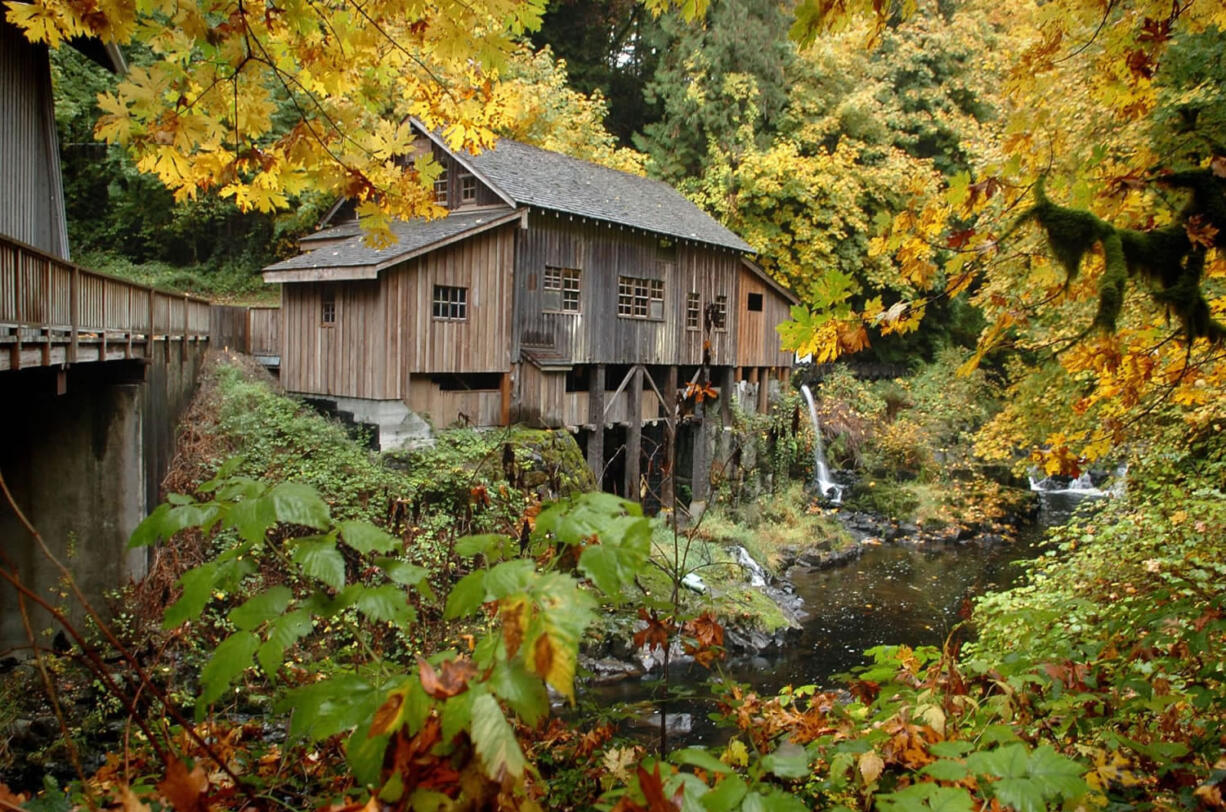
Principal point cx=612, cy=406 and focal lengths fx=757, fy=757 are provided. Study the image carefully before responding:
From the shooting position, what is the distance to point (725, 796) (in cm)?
179

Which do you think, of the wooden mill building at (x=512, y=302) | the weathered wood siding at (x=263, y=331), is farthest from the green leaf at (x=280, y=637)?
the weathered wood siding at (x=263, y=331)

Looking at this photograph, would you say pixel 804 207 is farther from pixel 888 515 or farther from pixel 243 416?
pixel 243 416

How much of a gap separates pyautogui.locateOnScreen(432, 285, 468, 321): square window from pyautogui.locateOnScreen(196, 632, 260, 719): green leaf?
1336 centimetres

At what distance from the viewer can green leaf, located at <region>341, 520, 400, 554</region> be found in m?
1.93

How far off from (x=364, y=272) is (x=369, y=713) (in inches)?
505

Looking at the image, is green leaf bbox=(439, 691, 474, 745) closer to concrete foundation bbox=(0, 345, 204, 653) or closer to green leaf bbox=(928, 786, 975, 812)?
green leaf bbox=(928, 786, 975, 812)

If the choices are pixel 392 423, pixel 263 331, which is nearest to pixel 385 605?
pixel 392 423

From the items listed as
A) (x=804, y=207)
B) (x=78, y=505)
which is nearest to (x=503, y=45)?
(x=78, y=505)

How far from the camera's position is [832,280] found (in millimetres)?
3023

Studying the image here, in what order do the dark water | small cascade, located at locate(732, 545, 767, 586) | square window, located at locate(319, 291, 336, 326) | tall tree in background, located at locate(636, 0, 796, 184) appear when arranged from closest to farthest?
1. the dark water
2. square window, located at locate(319, 291, 336, 326)
3. small cascade, located at locate(732, 545, 767, 586)
4. tall tree in background, located at locate(636, 0, 796, 184)

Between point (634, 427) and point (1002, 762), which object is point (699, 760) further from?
point (634, 427)

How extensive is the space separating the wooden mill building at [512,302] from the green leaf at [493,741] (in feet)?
36.3

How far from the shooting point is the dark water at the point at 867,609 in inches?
432

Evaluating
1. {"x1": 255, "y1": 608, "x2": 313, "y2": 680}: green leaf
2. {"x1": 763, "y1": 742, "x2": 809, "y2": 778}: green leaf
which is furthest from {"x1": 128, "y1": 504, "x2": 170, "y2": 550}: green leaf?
{"x1": 763, "y1": 742, "x2": 809, "y2": 778}: green leaf
